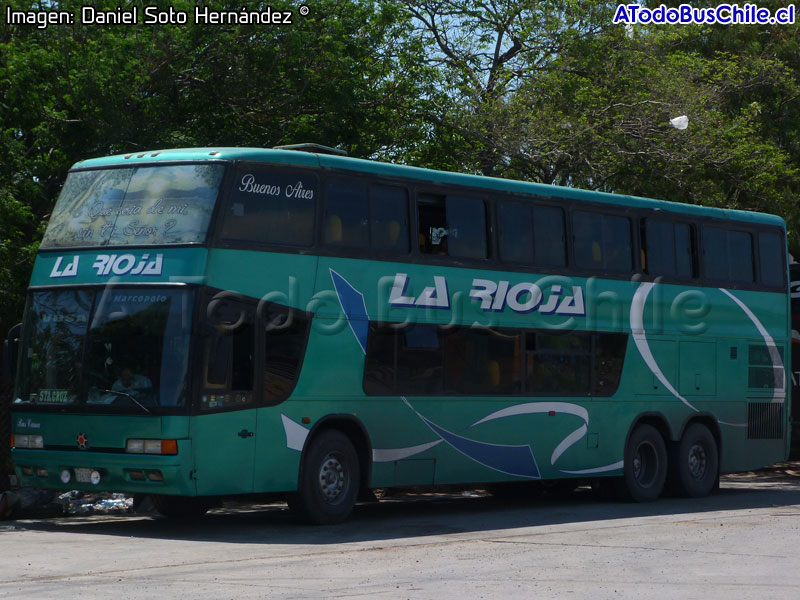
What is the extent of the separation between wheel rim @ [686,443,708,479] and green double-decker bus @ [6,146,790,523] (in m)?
0.10

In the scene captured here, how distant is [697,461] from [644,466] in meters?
1.21

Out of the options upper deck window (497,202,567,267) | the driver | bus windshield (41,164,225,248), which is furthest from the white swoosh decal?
the driver

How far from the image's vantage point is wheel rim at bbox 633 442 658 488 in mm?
18562

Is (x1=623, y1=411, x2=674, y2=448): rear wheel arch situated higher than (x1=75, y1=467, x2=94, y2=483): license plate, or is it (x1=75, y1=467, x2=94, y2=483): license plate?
(x1=623, y1=411, x2=674, y2=448): rear wheel arch

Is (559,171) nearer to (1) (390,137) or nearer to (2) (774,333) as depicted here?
(1) (390,137)

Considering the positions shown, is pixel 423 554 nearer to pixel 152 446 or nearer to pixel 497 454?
pixel 152 446

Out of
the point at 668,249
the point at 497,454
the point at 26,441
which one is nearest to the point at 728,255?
the point at 668,249

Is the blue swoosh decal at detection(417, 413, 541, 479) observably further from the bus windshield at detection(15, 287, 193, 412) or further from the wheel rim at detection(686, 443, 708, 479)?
the bus windshield at detection(15, 287, 193, 412)

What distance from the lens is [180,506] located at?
15.6m

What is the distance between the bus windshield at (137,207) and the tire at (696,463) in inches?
354

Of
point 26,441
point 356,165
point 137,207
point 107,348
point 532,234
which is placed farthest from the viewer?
point 532,234

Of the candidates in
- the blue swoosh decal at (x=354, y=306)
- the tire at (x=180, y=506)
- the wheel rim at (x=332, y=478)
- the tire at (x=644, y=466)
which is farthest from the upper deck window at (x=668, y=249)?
the tire at (x=180, y=506)

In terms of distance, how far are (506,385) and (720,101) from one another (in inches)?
528

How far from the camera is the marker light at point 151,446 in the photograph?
12.8 metres
